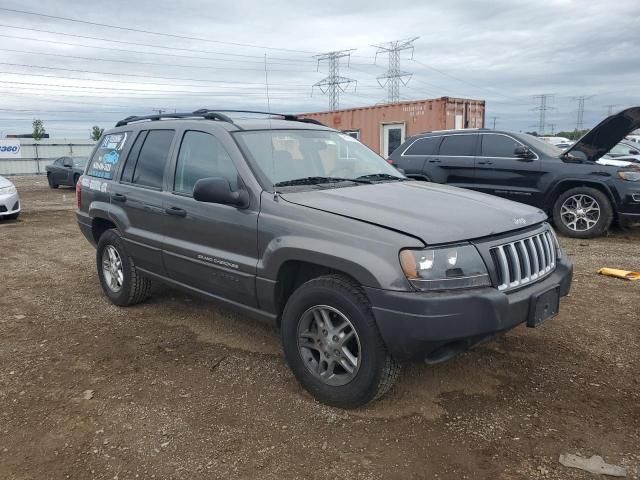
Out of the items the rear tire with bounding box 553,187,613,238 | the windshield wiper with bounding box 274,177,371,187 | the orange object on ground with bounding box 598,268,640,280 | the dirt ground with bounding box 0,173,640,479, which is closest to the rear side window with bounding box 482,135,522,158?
the rear tire with bounding box 553,187,613,238

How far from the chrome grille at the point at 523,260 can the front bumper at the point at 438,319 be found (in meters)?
0.16

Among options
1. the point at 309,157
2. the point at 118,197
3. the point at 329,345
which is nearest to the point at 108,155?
the point at 118,197

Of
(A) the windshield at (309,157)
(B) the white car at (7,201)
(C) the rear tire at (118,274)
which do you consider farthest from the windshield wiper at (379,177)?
(B) the white car at (7,201)

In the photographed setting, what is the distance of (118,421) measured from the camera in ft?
10.1

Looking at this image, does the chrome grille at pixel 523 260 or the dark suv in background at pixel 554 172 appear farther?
the dark suv in background at pixel 554 172

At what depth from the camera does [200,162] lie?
3.98 meters

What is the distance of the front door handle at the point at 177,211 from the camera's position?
397 centimetres

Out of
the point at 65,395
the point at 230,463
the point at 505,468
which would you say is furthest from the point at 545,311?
the point at 65,395

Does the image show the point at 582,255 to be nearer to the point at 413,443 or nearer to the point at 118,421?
the point at 413,443

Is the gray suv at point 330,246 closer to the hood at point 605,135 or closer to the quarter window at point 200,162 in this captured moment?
the quarter window at point 200,162

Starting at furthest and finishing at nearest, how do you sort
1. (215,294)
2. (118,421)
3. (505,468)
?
1. (215,294)
2. (118,421)
3. (505,468)

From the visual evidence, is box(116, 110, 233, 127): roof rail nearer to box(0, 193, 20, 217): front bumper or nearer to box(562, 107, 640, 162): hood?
box(562, 107, 640, 162): hood

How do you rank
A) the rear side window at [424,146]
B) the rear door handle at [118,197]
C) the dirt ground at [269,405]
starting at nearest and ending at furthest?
the dirt ground at [269,405], the rear door handle at [118,197], the rear side window at [424,146]

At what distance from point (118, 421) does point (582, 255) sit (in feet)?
20.0
